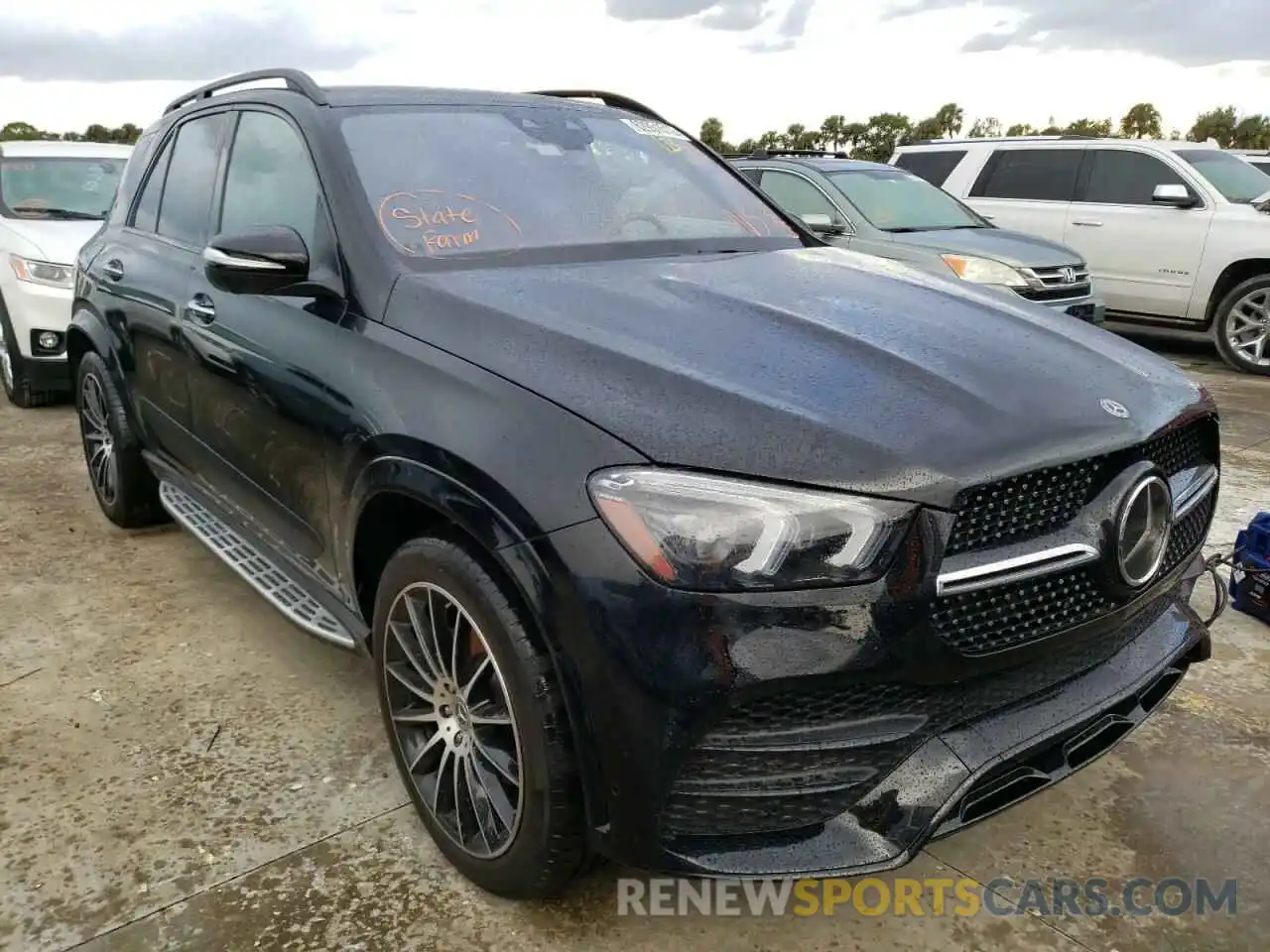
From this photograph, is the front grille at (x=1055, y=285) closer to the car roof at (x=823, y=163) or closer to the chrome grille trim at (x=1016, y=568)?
the car roof at (x=823, y=163)

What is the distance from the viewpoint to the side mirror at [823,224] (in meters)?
6.79

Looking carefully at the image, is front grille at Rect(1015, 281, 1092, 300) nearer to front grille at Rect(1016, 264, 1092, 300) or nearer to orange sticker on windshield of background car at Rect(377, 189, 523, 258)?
front grille at Rect(1016, 264, 1092, 300)

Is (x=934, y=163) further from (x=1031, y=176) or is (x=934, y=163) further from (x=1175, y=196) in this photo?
(x=1175, y=196)

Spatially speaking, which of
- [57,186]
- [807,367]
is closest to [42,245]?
[57,186]

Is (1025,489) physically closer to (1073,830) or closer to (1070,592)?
(1070,592)

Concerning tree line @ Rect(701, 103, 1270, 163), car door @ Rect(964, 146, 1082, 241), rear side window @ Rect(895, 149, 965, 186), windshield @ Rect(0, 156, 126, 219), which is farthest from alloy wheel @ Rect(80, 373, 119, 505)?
tree line @ Rect(701, 103, 1270, 163)

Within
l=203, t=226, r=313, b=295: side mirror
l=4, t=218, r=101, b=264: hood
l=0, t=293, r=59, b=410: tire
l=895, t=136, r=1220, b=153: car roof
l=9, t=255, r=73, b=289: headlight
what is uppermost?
l=895, t=136, r=1220, b=153: car roof

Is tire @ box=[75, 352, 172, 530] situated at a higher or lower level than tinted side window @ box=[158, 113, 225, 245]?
lower

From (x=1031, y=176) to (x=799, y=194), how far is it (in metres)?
3.01

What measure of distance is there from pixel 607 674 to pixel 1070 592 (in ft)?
2.96

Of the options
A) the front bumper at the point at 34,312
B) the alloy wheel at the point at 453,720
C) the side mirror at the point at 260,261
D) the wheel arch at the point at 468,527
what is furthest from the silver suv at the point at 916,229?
the alloy wheel at the point at 453,720

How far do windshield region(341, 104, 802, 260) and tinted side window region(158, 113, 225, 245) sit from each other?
36.9 inches

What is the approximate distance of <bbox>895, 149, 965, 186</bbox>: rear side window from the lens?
10039 mm

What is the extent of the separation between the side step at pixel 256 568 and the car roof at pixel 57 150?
5.05 m
